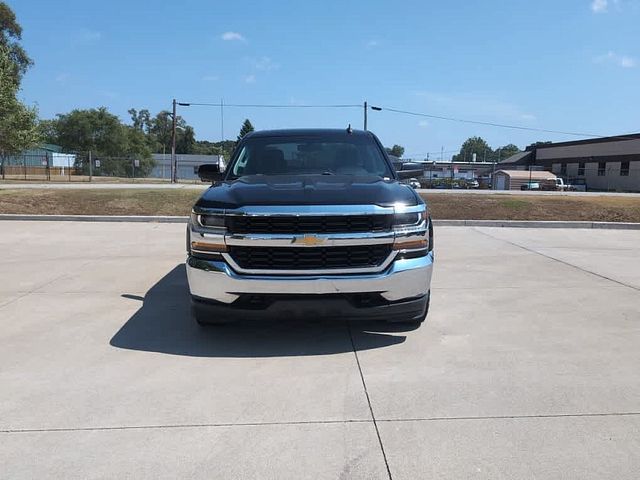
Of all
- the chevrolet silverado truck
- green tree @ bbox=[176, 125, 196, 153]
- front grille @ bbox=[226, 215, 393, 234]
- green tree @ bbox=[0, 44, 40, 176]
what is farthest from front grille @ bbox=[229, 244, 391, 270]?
green tree @ bbox=[176, 125, 196, 153]

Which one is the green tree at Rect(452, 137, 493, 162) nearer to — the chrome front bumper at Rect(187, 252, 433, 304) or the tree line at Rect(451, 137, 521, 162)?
the tree line at Rect(451, 137, 521, 162)

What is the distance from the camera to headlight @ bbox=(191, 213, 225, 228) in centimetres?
436

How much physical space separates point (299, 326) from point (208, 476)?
252 cm

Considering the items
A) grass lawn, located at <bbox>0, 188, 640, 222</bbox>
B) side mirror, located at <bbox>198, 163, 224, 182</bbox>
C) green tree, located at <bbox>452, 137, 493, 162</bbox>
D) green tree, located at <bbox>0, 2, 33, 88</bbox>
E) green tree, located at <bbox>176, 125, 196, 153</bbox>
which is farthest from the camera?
green tree, located at <bbox>452, 137, 493, 162</bbox>

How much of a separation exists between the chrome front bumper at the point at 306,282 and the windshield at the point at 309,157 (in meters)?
1.60

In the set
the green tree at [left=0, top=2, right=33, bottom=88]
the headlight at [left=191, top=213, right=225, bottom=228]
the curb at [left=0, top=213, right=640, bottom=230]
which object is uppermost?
the green tree at [left=0, top=2, right=33, bottom=88]

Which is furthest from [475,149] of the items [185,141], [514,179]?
[514,179]

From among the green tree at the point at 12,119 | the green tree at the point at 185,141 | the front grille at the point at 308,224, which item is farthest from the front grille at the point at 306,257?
the green tree at the point at 185,141

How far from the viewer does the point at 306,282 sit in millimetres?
4227

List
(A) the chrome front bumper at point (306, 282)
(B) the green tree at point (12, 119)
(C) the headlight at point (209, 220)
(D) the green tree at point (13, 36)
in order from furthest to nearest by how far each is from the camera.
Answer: (D) the green tree at point (13, 36) < (B) the green tree at point (12, 119) < (C) the headlight at point (209, 220) < (A) the chrome front bumper at point (306, 282)

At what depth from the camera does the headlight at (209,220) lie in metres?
4.36

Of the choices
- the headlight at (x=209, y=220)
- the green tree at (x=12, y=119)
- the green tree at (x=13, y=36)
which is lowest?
the headlight at (x=209, y=220)

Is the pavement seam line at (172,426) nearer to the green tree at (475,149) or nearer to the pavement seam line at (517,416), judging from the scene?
the pavement seam line at (517,416)

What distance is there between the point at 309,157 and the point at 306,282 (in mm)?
2144
